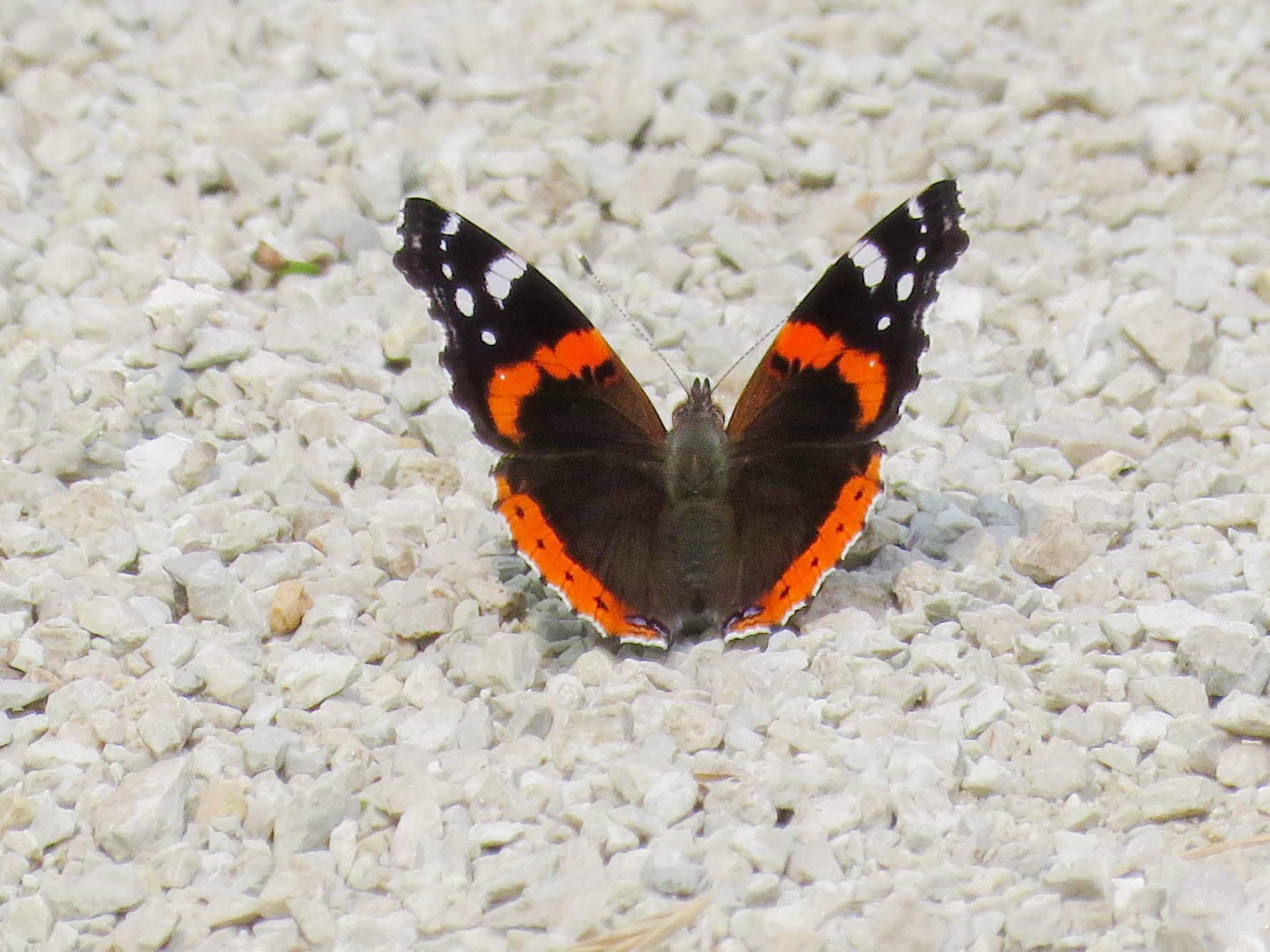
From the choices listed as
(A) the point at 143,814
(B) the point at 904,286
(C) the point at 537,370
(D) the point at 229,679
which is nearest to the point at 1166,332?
(B) the point at 904,286

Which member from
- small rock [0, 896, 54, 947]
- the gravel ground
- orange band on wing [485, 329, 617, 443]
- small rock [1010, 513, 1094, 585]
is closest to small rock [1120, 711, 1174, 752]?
the gravel ground

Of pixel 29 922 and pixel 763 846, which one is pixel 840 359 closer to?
pixel 763 846

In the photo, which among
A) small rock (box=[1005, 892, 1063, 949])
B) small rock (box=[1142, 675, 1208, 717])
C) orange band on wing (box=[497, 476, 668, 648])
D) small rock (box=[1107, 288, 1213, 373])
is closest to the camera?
small rock (box=[1005, 892, 1063, 949])

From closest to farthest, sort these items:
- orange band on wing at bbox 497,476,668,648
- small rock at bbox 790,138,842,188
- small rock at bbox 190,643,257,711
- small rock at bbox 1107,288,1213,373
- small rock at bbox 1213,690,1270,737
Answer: small rock at bbox 1213,690,1270,737
small rock at bbox 190,643,257,711
orange band on wing at bbox 497,476,668,648
small rock at bbox 1107,288,1213,373
small rock at bbox 790,138,842,188

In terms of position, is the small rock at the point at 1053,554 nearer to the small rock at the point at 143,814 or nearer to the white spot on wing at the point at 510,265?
the white spot on wing at the point at 510,265

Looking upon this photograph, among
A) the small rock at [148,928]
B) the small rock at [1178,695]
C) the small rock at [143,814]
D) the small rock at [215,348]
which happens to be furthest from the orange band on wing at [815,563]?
the small rock at [215,348]

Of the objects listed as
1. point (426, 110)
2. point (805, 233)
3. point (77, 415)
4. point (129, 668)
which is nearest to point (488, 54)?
point (426, 110)

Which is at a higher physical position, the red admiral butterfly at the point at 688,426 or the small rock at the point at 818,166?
the small rock at the point at 818,166

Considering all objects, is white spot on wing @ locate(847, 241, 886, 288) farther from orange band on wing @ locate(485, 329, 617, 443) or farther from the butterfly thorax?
orange band on wing @ locate(485, 329, 617, 443)
